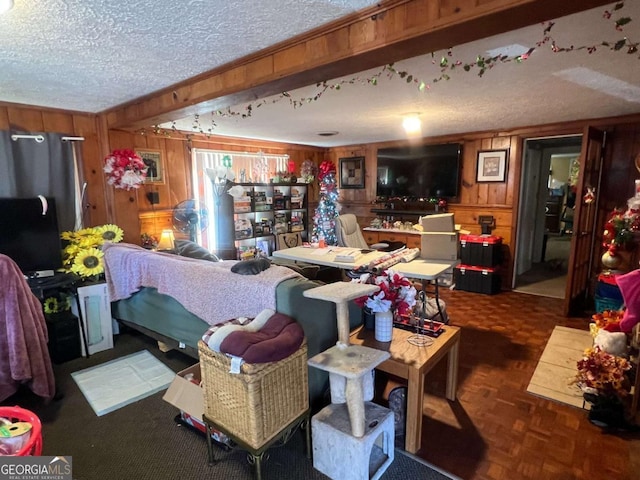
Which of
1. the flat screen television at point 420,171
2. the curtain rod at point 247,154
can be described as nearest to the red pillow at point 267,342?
the curtain rod at point 247,154

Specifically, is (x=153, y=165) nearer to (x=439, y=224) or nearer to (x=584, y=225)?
(x=439, y=224)

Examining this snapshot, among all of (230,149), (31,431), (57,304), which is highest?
(230,149)

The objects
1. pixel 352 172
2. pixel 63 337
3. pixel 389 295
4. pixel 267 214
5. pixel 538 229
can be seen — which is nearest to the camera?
pixel 389 295

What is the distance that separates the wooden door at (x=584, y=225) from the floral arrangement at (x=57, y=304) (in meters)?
4.69

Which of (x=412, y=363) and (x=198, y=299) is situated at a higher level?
(x=198, y=299)

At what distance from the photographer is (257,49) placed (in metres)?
1.89

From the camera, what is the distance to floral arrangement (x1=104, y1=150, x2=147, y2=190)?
341 centimetres

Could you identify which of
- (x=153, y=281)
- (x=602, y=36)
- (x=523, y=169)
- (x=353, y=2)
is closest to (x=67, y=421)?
(x=153, y=281)

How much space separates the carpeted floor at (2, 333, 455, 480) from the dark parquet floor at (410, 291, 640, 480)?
0.89 ft

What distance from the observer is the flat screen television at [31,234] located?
283 centimetres

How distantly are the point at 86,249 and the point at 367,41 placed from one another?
2933 millimetres

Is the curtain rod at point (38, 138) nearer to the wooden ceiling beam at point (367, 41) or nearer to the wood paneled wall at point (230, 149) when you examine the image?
the wood paneled wall at point (230, 149)

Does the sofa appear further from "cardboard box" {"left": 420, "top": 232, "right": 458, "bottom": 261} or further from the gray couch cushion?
"cardboard box" {"left": 420, "top": 232, "right": 458, "bottom": 261}

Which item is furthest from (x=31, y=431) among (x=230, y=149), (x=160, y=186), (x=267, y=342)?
(x=230, y=149)
